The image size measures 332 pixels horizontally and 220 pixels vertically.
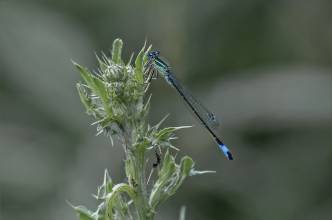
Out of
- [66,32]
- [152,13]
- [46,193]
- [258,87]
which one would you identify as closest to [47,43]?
[66,32]

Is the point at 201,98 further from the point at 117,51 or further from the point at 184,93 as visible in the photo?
the point at 117,51

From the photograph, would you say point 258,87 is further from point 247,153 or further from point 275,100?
point 247,153

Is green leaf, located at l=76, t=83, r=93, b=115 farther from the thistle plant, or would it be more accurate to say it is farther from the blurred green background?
the blurred green background

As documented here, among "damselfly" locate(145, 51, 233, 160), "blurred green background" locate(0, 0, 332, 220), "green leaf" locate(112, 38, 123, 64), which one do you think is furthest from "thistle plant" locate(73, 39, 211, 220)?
"blurred green background" locate(0, 0, 332, 220)

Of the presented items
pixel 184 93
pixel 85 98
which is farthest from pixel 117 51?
pixel 184 93

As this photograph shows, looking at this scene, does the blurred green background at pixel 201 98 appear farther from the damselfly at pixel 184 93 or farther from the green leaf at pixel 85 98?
the green leaf at pixel 85 98

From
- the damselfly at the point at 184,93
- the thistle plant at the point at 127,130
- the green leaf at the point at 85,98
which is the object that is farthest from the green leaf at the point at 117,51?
the damselfly at the point at 184,93
